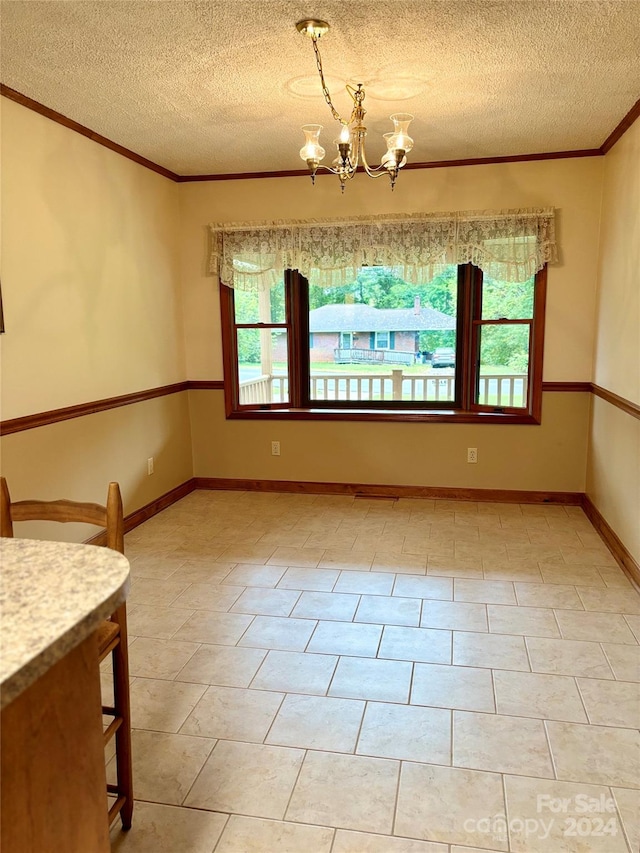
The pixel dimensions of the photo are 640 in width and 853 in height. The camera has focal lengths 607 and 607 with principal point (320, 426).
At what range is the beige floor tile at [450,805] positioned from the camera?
5.38ft

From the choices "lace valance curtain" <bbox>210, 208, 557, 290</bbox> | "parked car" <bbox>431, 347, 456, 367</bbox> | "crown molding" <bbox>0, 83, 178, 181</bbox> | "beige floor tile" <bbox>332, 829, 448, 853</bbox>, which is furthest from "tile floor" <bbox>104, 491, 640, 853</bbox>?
"crown molding" <bbox>0, 83, 178, 181</bbox>

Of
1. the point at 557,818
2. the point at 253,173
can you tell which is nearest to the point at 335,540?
the point at 557,818

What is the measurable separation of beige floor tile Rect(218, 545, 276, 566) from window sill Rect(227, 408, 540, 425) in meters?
1.34

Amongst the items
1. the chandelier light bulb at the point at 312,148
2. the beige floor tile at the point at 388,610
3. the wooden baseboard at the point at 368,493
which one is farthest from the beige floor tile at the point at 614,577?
the chandelier light bulb at the point at 312,148

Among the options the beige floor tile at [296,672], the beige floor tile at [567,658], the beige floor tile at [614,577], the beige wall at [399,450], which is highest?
the beige wall at [399,450]

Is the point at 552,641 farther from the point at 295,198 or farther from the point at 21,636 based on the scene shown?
the point at 295,198

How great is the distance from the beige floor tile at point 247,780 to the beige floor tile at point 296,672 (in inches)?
12.9

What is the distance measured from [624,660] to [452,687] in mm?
744

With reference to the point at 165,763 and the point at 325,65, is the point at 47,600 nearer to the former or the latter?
the point at 165,763

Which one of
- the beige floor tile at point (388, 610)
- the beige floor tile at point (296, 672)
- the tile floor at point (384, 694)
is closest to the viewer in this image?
the tile floor at point (384, 694)

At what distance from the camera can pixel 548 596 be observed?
3020 mm

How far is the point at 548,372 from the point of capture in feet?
14.3

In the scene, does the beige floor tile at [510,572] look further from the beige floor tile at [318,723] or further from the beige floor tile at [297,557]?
the beige floor tile at [318,723]

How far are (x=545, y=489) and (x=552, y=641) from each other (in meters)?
2.05
